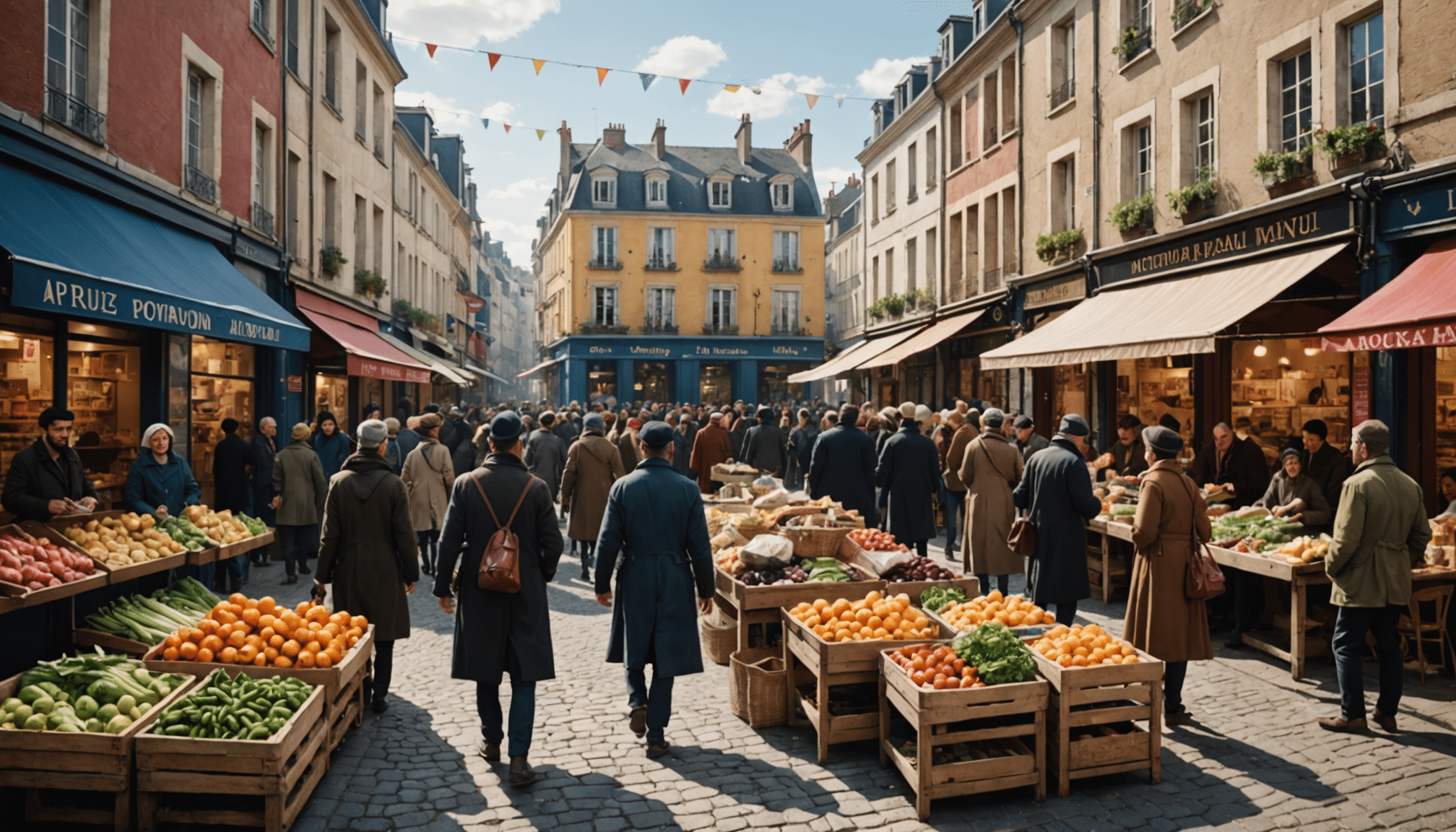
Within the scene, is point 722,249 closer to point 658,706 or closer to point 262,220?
point 262,220

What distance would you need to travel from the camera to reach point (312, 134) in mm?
16453

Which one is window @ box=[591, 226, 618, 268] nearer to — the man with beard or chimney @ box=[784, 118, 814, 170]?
chimney @ box=[784, 118, 814, 170]

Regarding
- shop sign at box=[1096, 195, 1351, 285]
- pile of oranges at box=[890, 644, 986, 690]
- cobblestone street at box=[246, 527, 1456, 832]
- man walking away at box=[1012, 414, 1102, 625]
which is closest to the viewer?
cobblestone street at box=[246, 527, 1456, 832]

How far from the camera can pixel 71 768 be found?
4059 mm

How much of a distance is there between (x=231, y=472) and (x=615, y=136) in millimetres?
35362

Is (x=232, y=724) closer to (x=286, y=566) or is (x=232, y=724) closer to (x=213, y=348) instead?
(x=286, y=566)

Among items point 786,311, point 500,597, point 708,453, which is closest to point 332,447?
→ point 708,453

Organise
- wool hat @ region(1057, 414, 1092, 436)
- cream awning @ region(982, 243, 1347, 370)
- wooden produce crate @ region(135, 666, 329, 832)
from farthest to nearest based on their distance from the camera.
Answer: cream awning @ region(982, 243, 1347, 370)
wool hat @ region(1057, 414, 1092, 436)
wooden produce crate @ region(135, 666, 329, 832)

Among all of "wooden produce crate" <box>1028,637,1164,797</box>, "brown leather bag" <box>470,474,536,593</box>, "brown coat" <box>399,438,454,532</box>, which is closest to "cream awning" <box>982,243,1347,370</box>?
"wooden produce crate" <box>1028,637,1164,797</box>

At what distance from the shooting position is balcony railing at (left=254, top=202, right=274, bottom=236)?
45.6 feet

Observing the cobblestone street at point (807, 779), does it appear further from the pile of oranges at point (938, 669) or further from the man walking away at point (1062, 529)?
the man walking away at point (1062, 529)

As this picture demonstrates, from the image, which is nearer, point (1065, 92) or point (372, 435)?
point (372, 435)

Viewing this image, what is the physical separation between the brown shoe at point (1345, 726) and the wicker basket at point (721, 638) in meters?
3.83

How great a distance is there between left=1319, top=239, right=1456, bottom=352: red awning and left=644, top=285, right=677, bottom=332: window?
3279cm
